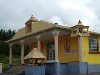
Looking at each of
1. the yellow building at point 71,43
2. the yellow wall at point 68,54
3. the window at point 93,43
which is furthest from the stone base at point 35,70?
the window at point 93,43

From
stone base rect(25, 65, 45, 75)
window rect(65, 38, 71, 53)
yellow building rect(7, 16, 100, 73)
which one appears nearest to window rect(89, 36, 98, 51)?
yellow building rect(7, 16, 100, 73)

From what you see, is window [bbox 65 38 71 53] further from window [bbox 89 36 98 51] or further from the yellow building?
window [bbox 89 36 98 51]

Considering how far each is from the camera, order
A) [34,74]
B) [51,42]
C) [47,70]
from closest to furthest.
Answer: [34,74] → [47,70] → [51,42]

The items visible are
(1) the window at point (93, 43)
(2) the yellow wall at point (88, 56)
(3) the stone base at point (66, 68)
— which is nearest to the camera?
(3) the stone base at point (66, 68)

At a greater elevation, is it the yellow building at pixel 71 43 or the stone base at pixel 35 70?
the yellow building at pixel 71 43

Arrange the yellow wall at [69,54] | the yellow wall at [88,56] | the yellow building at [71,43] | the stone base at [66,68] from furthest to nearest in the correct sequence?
1. the yellow wall at [88,56]
2. the yellow wall at [69,54]
3. the yellow building at [71,43]
4. the stone base at [66,68]

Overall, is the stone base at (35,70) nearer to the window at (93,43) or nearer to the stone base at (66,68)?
the stone base at (66,68)

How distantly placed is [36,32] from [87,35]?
5.03m

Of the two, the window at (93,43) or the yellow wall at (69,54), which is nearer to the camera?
the yellow wall at (69,54)

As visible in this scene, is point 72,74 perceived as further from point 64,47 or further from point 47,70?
point 64,47

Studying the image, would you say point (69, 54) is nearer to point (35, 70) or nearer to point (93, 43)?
point (93, 43)

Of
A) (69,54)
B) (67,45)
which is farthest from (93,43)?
→ (69,54)

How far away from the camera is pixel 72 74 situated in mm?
24766

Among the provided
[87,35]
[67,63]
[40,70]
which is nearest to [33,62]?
[40,70]
